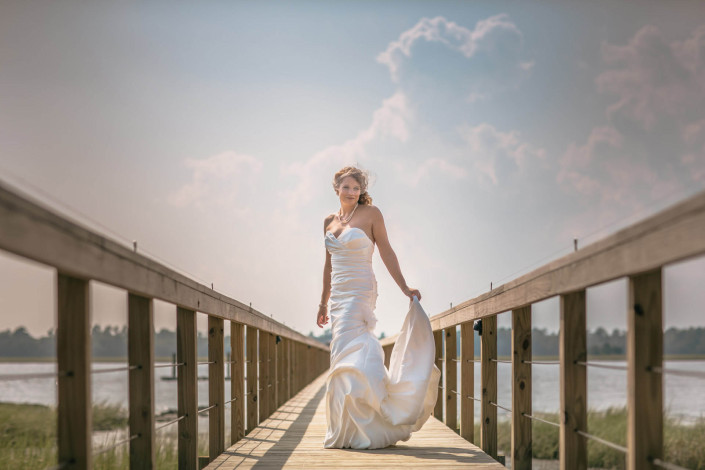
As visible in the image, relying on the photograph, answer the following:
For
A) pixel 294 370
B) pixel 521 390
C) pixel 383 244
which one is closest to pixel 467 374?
pixel 383 244

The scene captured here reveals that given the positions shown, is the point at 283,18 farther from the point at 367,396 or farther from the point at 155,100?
the point at 367,396

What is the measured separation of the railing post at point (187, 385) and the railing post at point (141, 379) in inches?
23.9

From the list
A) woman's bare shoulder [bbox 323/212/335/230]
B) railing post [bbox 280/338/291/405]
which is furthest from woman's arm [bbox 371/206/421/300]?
railing post [bbox 280/338/291/405]

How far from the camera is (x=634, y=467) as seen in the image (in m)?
2.20

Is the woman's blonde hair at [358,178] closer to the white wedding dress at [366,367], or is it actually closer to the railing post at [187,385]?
the white wedding dress at [366,367]

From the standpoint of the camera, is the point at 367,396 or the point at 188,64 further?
the point at 188,64

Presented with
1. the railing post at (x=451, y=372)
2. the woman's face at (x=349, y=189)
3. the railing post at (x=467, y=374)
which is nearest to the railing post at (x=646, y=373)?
the railing post at (x=467, y=374)

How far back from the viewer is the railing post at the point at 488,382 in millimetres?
4266

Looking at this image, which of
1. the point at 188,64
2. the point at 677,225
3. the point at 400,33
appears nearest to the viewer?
the point at 677,225

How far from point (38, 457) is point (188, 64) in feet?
49.5

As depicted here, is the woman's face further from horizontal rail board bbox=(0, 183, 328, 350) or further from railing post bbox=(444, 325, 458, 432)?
horizontal rail board bbox=(0, 183, 328, 350)

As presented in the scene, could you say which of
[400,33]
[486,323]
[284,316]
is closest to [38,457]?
[284,316]

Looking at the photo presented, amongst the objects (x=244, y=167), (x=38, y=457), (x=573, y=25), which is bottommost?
(x=38, y=457)

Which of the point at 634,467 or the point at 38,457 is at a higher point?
the point at 634,467
